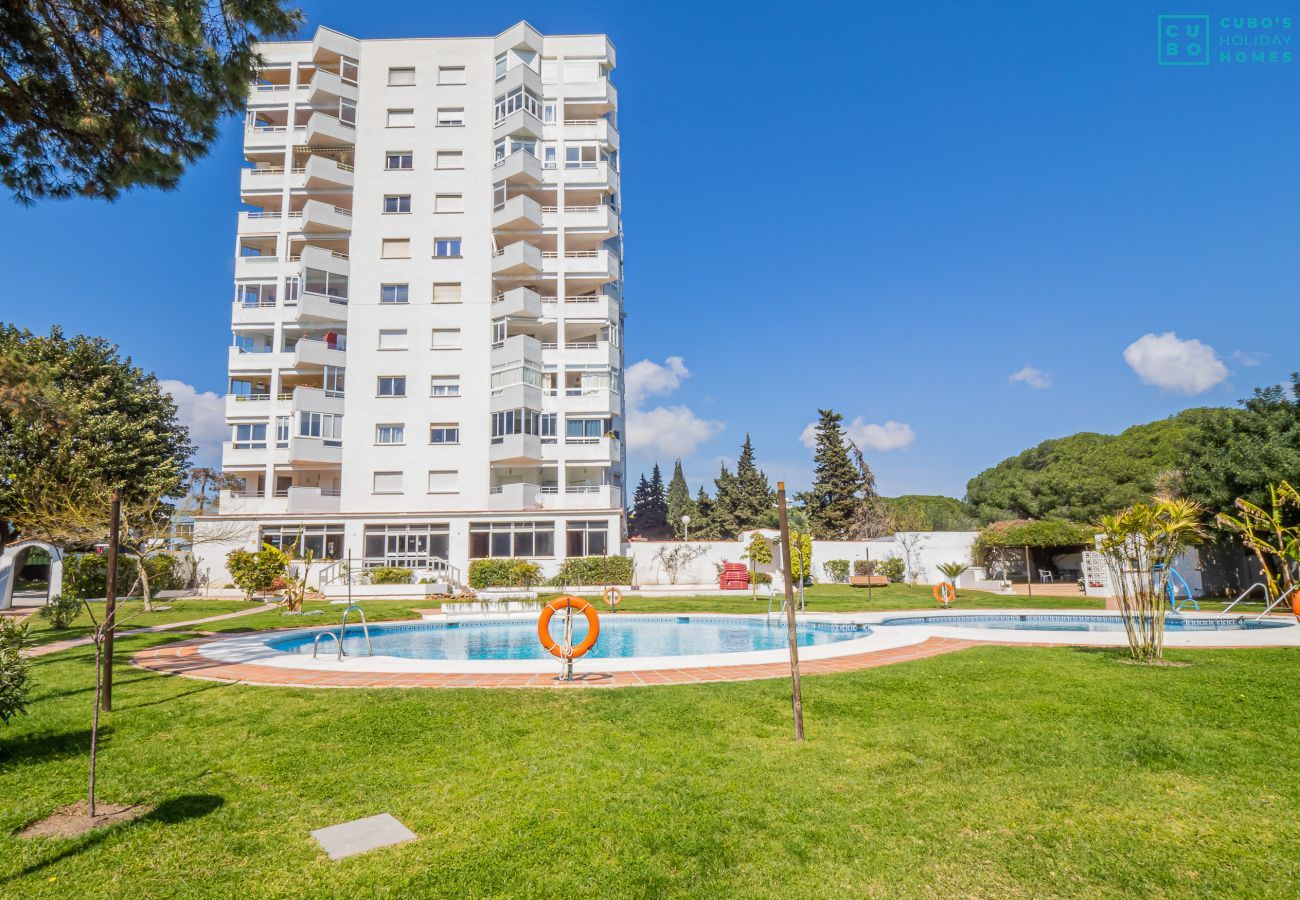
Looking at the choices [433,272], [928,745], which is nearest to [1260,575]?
[928,745]

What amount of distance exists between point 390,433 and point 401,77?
18799mm

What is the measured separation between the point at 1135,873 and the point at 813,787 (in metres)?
2.04

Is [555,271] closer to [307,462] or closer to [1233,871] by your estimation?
[307,462]

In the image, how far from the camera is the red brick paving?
9031mm

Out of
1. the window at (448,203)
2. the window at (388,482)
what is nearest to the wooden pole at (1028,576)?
the window at (388,482)

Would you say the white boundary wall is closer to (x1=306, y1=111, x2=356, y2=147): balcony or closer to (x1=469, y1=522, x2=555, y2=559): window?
(x1=469, y1=522, x2=555, y2=559): window

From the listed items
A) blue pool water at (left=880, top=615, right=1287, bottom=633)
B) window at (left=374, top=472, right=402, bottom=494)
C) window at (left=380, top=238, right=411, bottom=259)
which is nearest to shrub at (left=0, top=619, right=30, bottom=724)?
blue pool water at (left=880, top=615, right=1287, bottom=633)

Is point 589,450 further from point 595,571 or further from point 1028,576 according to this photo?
point 1028,576

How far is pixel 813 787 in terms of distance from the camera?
522 centimetres

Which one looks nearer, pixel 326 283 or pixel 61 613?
pixel 61 613

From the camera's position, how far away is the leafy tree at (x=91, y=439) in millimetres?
24878

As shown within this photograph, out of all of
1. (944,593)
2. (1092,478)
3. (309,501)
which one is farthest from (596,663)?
(1092,478)

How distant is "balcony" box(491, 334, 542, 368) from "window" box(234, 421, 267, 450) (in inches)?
450

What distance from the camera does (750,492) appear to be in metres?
59.9
